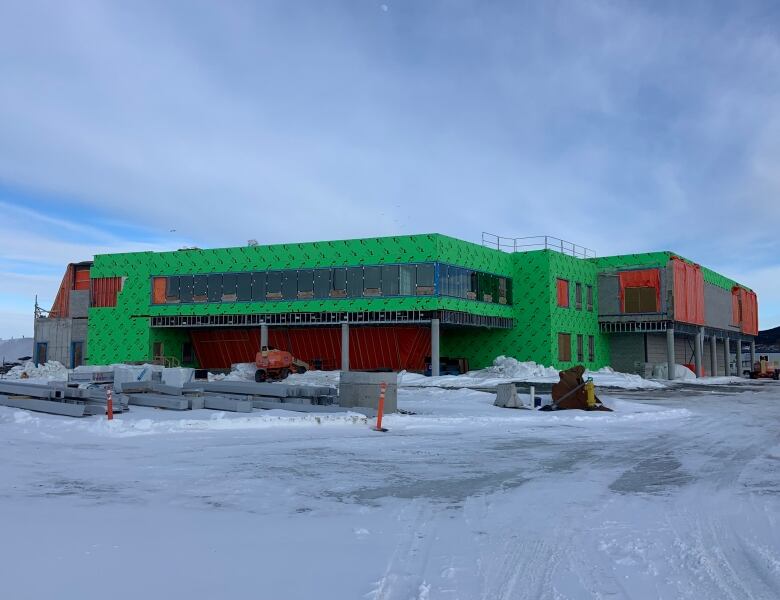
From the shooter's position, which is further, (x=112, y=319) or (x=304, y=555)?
(x=112, y=319)

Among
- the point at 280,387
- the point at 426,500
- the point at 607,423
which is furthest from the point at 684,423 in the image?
the point at 426,500

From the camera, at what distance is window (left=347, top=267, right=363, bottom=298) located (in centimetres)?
4334

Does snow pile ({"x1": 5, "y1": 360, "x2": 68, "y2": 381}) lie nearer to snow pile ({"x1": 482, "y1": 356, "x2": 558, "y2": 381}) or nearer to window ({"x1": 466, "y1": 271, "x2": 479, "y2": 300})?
window ({"x1": 466, "y1": 271, "x2": 479, "y2": 300})

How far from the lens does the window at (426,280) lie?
41312 millimetres

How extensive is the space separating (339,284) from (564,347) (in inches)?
606

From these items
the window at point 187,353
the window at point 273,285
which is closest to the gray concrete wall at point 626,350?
the window at point 273,285

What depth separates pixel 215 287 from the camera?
47.5 meters

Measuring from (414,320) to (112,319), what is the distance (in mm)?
22878

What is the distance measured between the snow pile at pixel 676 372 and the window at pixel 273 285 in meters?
26.0

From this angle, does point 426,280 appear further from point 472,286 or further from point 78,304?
point 78,304

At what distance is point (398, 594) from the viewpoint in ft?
15.9

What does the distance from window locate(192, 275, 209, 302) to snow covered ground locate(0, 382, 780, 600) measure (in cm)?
3366

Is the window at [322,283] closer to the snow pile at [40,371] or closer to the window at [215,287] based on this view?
the window at [215,287]

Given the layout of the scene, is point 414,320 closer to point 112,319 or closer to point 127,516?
point 112,319
